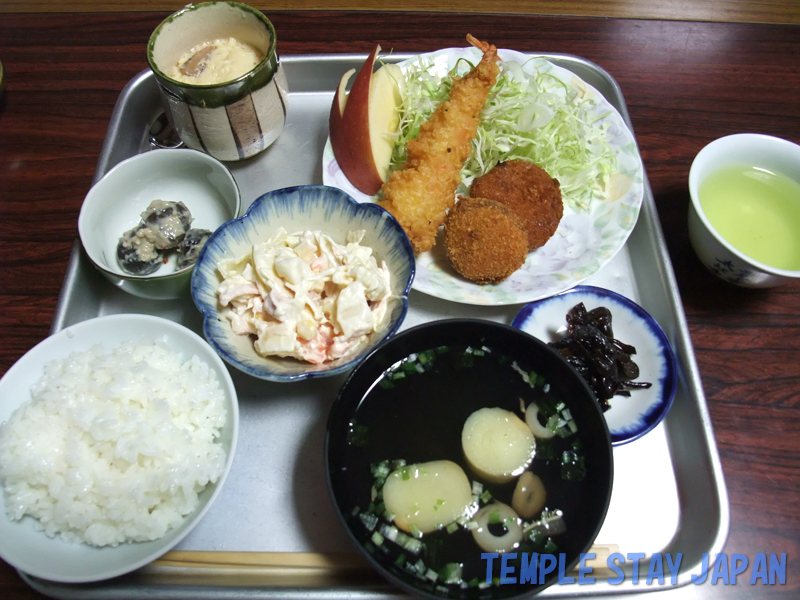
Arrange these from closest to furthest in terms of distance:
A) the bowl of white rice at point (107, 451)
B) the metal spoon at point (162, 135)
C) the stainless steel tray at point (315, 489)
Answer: the bowl of white rice at point (107, 451) < the stainless steel tray at point (315, 489) < the metal spoon at point (162, 135)

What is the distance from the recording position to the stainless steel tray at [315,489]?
1220 mm

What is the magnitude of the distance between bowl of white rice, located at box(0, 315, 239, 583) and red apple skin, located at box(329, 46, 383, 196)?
770 millimetres

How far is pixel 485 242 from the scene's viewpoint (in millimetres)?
1495

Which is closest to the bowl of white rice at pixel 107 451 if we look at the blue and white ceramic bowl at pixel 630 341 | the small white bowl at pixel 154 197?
the small white bowl at pixel 154 197

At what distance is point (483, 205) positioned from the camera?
1574 millimetres

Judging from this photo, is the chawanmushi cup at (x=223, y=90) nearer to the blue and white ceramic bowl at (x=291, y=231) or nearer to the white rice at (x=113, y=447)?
the blue and white ceramic bowl at (x=291, y=231)

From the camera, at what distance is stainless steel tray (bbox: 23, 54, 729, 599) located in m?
1.22

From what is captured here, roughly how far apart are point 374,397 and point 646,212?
→ 1.14m

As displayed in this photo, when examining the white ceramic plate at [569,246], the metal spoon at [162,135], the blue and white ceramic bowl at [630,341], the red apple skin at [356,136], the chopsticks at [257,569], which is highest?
the red apple skin at [356,136]

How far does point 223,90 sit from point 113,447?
1011 millimetres

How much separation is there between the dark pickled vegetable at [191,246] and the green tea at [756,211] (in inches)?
60.8

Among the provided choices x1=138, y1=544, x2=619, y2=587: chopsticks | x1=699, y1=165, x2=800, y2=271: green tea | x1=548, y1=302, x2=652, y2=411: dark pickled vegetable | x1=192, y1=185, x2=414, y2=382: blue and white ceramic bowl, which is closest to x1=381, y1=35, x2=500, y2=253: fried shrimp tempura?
x1=192, y1=185, x2=414, y2=382: blue and white ceramic bowl

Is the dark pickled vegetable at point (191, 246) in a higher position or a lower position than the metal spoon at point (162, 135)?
lower

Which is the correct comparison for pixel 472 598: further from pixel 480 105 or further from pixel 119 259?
pixel 480 105
